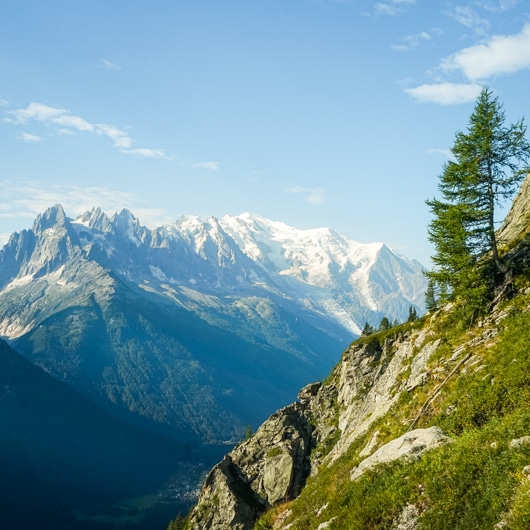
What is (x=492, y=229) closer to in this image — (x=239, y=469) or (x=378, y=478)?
(x=378, y=478)

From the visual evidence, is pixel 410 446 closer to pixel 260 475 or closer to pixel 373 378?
pixel 373 378

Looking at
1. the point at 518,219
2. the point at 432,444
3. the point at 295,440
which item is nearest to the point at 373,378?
the point at 295,440

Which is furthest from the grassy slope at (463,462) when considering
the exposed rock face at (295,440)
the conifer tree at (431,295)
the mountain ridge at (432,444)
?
the exposed rock face at (295,440)

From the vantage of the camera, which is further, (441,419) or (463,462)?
(441,419)

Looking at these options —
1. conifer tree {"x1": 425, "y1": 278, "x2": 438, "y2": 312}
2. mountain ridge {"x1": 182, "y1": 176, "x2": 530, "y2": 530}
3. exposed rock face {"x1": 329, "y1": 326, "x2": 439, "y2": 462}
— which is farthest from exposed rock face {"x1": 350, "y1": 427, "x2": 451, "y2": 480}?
conifer tree {"x1": 425, "y1": 278, "x2": 438, "y2": 312}

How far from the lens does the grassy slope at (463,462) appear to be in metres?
17.2

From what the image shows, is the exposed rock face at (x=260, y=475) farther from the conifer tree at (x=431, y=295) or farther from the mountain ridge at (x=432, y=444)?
the conifer tree at (x=431, y=295)

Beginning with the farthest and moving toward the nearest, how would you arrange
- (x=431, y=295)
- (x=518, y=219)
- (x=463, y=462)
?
(x=431, y=295)
(x=518, y=219)
(x=463, y=462)

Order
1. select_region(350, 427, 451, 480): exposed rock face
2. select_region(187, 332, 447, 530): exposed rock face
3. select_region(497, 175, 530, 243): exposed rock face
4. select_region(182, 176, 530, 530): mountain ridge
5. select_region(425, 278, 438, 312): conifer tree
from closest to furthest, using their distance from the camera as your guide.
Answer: select_region(182, 176, 530, 530): mountain ridge
select_region(350, 427, 451, 480): exposed rock face
select_region(497, 175, 530, 243): exposed rock face
select_region(425, 278, 438, 312): conifer tree
select_region(187, 332, 447, 530): exposed rock face

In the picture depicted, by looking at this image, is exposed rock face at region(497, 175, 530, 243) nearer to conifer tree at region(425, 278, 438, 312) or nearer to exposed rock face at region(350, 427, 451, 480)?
conifer tree at region(425, 278, 438, 312)

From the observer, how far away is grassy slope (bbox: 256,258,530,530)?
17.2m

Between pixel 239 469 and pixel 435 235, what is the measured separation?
5124cm

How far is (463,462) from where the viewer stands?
769 inches

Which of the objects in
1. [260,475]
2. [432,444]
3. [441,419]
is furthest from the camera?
[260,475]
